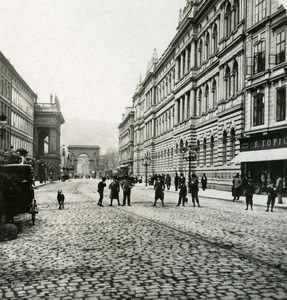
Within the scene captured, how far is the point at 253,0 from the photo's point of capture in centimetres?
3319

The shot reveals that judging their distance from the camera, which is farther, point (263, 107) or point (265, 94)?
point (263, 107)

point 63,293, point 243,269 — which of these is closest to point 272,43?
point 243,269

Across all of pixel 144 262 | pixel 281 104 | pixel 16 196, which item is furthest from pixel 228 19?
pixel 144 262

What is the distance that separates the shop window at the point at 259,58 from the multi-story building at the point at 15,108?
3008 centimetres

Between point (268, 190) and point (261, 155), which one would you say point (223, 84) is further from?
point (268, 190)

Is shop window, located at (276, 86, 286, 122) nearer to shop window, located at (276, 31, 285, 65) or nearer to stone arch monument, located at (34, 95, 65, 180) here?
shop window, located at (276, 31, 285, 65)

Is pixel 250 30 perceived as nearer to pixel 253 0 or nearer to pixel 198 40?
pixel 253 0

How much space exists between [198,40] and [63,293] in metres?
45.7

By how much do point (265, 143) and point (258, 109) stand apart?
108 inches

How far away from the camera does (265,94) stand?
1221 inches

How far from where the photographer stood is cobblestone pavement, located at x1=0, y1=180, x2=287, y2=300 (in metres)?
6.43

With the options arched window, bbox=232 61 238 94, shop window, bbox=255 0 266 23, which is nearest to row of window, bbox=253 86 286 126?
arched window, bbox=232 61 238 94

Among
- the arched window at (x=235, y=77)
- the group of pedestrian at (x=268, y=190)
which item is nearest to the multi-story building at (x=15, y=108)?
the arched window at (x=235, y=77)

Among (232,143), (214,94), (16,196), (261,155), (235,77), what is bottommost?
(16,196)
